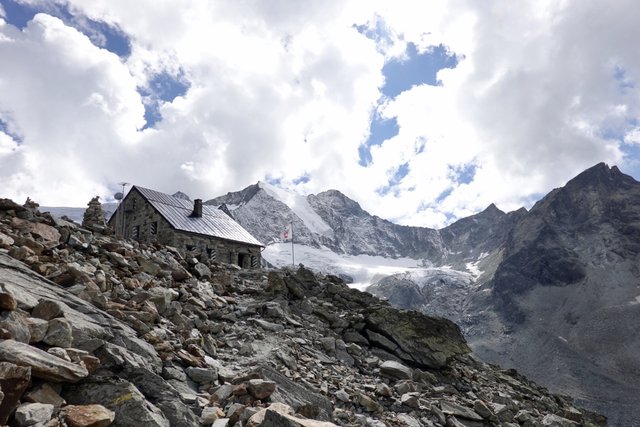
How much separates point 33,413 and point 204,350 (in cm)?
632

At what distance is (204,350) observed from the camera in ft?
39.8

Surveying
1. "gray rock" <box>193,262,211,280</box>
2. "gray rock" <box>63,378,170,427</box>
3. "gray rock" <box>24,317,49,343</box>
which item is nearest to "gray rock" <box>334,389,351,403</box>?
"gray rock" <box>63,378,170,427</box>

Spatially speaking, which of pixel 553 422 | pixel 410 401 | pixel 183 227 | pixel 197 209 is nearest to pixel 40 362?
pixel 410 401

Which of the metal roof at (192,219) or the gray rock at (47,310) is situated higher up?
the metal roof at (192,219)

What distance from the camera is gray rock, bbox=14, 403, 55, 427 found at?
579 cm

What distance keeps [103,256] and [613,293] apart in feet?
719

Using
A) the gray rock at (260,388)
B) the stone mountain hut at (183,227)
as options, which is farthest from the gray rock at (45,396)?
the stone mountain hut at (183,227)

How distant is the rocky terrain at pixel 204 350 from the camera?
23.0 ft

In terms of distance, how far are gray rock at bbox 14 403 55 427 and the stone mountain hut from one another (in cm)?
3383

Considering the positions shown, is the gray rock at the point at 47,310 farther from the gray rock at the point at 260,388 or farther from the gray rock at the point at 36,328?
the gray rock at the point at 260,388

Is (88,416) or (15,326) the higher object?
(15,326)

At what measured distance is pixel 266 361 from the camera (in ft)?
40.8

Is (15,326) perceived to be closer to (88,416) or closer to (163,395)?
(88,416)

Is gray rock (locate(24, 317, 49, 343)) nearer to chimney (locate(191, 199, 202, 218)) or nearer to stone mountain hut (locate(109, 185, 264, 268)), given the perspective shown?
stone mountain hut (locate(109, 185, 264, 268))
